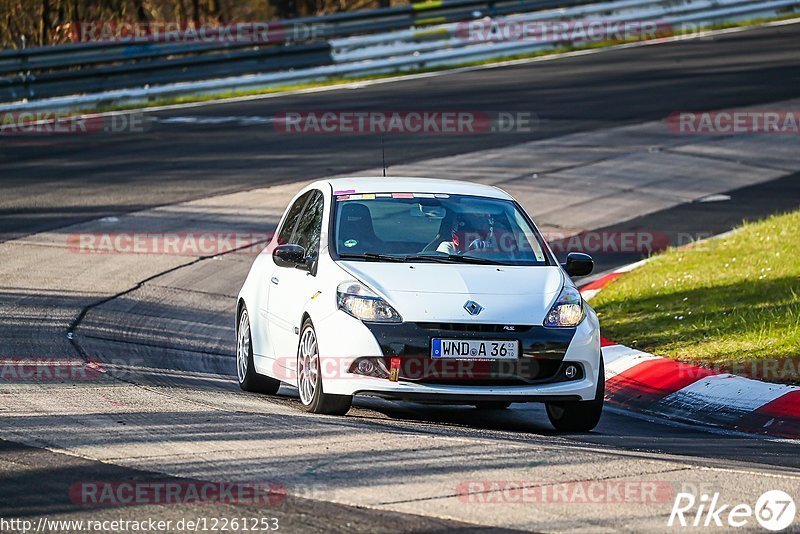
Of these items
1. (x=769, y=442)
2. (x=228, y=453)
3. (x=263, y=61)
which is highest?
(x=263, y=61)

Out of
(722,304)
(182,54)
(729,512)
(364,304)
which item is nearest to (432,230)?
(364,304)

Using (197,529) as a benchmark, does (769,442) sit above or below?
below

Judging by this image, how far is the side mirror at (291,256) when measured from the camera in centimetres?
909

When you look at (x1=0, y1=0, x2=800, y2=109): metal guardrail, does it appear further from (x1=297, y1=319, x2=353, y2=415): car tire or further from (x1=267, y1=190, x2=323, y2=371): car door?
(x1=297, y1=319, x2=353, y2=415): car tire

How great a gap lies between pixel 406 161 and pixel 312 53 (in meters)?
8.70

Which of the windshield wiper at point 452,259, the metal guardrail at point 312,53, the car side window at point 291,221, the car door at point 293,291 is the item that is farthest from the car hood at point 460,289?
the metal guardrail at point 312,53

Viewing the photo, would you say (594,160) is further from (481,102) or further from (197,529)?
(197,529)

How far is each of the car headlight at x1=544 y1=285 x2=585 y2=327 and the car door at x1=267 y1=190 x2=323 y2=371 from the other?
151 centimetres

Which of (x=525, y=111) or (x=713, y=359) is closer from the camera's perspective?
(x=713, y=359)

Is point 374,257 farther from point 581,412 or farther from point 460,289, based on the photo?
point 581,412

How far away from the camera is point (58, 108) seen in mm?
23828

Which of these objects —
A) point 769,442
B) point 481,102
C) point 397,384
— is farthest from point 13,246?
point 481,102

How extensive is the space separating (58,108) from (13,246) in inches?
375

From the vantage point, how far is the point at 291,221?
10.2 metres
